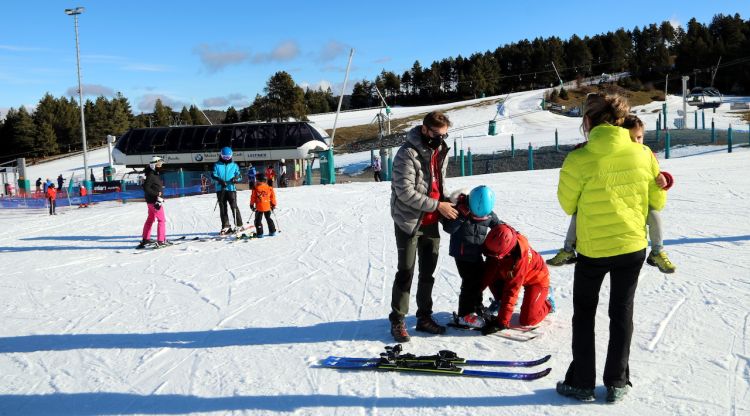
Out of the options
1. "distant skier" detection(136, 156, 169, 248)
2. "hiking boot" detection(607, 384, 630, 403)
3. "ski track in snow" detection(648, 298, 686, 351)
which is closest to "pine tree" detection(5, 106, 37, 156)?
"distant skier" detection(136, 156, 169, 248)

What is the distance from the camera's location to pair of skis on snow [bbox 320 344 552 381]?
3.57 meters

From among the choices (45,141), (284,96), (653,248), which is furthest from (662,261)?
(45,141)

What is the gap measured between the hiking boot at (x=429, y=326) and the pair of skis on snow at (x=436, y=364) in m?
0.52

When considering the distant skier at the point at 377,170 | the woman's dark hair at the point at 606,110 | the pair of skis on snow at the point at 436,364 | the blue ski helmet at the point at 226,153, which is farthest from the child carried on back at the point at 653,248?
the distant skier at the point at 377,170

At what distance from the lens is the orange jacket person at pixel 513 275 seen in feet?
13.4

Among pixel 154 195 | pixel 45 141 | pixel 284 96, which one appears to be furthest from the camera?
pixel 45 141

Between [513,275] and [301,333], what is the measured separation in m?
1.72

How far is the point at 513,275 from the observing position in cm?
418

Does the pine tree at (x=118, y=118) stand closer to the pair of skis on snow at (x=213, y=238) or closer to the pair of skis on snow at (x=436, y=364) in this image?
the pair of skis on snow at (x=213, y=238)

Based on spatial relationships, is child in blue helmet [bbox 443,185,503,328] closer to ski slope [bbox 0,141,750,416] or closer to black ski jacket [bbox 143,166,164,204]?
ski slope [bbox 0,141,750,416]

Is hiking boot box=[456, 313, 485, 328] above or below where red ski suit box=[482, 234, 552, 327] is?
below

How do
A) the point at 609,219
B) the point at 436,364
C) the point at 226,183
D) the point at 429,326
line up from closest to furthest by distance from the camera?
the point at 609,219 < the point at 436,364 < the point at 429,326 < the point at 226,183

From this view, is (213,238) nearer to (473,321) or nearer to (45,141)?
(473,321)

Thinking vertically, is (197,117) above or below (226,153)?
above
